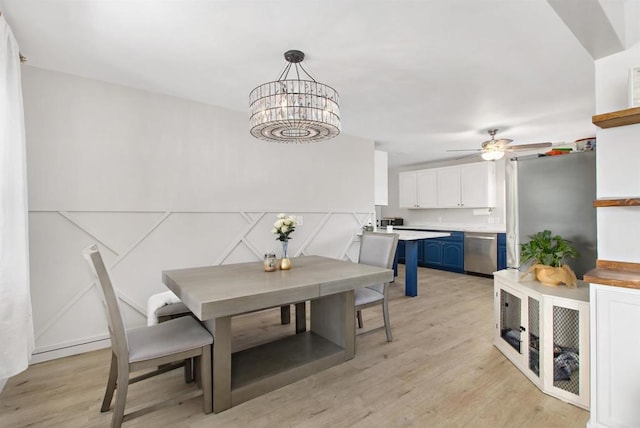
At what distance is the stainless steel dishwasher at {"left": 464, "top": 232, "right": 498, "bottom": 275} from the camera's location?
5469mm

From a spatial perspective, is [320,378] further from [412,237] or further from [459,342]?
[412,237]

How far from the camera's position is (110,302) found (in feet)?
5.08

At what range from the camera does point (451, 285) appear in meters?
5.03

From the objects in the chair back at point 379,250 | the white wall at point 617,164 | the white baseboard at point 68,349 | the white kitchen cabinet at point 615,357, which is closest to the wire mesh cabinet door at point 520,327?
the white kitchen cabinet at point 615,357

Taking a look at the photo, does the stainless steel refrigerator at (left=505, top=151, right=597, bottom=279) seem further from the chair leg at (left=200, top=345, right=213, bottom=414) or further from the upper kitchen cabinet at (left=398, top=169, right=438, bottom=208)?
the upper kitchen cabinet at (left=398, top=169, right=438, bottom=208)

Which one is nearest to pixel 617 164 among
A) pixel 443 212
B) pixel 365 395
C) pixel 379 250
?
pixel 379 250

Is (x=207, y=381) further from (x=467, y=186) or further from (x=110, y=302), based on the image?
(x=467, y=186)

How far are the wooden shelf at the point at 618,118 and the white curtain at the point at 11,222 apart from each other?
3466 millimetres

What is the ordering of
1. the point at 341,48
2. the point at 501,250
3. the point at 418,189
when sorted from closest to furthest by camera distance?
the point at 341,48, the point at 501,250, the point at 418,189

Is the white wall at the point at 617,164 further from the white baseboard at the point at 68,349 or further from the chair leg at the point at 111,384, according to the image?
the white baseboard at the point at 68,349

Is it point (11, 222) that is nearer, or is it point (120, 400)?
point (120, 400)

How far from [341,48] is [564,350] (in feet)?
8.65

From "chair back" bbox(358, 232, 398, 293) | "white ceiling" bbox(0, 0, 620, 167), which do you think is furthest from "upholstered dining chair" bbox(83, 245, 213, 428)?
"chair back" bbox(358, 232, 398, 293)

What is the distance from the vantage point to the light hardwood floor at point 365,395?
1.77m
